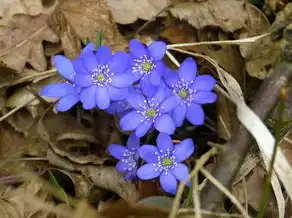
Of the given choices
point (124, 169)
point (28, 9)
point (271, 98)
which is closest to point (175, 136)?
point (124, 169)

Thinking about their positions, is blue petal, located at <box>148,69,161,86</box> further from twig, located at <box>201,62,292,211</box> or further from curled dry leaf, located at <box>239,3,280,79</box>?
curled dry leaf, located at <box>239,3,280,79</box>

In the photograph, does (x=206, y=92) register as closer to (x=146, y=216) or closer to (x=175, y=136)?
(x=175, y=136)

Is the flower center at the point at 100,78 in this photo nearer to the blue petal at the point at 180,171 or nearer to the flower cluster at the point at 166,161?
the flower cluster at the point at 166,161

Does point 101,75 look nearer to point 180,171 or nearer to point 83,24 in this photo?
point 180,171

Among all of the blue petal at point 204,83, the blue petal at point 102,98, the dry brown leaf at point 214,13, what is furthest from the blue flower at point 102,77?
the dry brown leaf at point 214,13

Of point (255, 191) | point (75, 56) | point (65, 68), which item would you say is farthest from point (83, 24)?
point (255, 191)

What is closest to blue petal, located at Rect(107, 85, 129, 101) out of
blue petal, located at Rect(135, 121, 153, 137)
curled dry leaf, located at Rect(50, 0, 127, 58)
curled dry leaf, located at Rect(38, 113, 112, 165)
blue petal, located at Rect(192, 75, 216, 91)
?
blue petal, located at Rect(135, 121, 153, 137)
